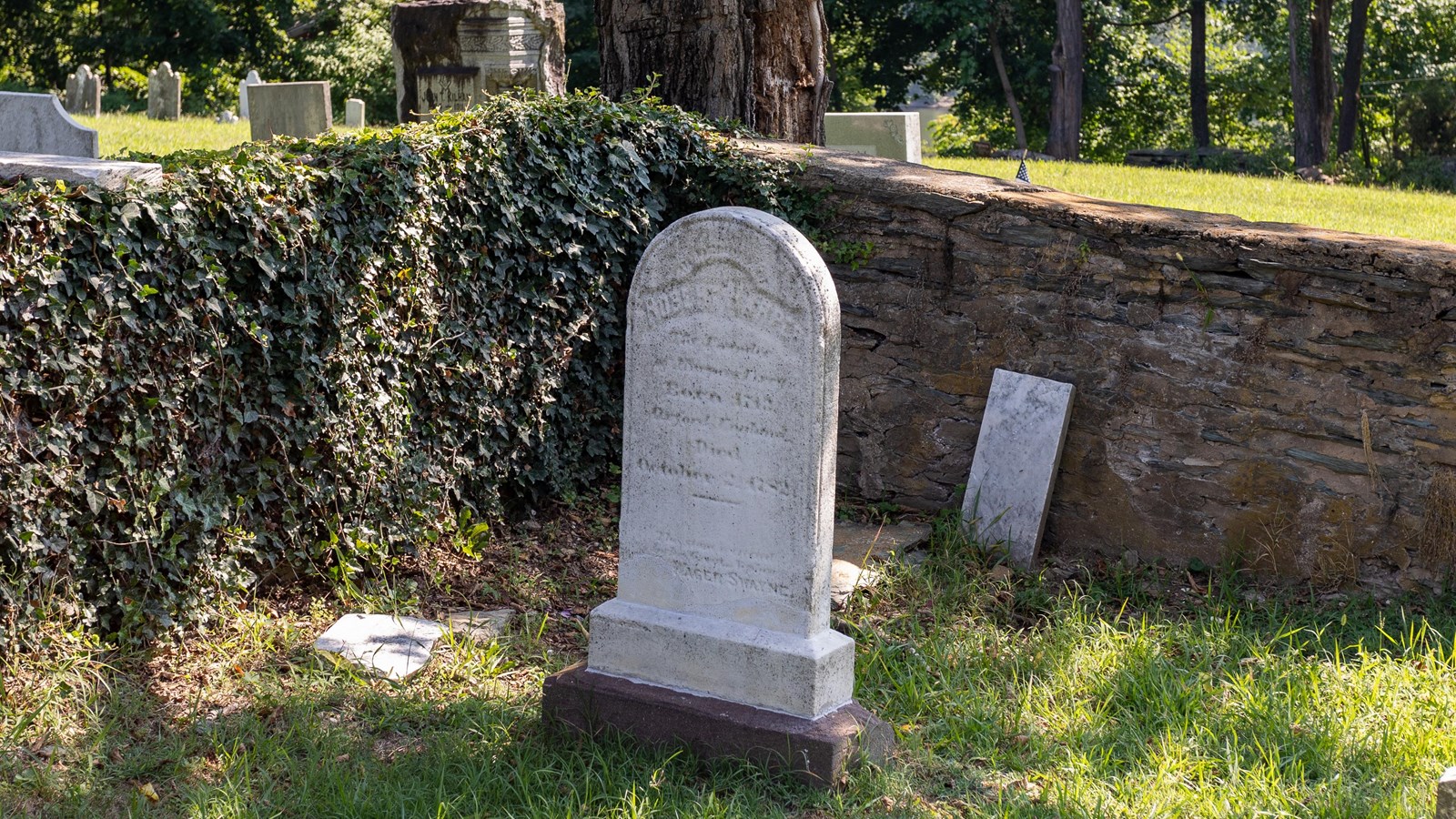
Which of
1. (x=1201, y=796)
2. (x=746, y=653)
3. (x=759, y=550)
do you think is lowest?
(x=1201, y=796)

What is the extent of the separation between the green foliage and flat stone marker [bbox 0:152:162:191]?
60mm

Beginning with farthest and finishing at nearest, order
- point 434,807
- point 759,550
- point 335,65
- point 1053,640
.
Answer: point 335,65
point 1053,640
point 759,550
point 434,807

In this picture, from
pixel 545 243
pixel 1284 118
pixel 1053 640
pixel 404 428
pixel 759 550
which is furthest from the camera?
pixel 1284 118

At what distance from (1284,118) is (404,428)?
39.3 meters

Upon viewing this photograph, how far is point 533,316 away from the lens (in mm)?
5535

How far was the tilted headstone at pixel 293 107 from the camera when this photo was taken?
12.2 m

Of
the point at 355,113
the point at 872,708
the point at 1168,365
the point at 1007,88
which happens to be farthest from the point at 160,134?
the point at 1007,88

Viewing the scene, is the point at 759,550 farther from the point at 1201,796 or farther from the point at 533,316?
the point at 533,316

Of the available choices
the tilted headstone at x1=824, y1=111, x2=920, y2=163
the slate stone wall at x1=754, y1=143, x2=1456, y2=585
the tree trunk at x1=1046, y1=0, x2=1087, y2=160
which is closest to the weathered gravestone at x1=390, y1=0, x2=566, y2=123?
the tilted headstone at x1=824, y1=111, x2=920, y2=163

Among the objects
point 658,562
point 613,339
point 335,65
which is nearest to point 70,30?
point 335,65

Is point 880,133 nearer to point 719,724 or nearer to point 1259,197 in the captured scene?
point 1259,197

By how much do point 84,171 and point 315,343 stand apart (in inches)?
39.2

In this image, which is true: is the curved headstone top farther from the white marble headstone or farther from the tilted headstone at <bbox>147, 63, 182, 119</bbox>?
the tilted headstone at <bbox>147, 63, 182, 119</bbox>

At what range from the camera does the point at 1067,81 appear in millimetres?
24656
